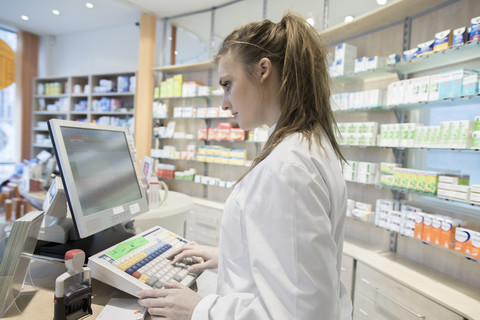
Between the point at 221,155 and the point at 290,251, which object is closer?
the point at 290,251

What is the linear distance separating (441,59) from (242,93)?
219 centimetres

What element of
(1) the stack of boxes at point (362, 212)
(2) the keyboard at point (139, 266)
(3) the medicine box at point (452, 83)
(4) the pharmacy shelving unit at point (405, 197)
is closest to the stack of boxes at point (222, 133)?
(4) the pharmacy shelving unit at point (405, 197)

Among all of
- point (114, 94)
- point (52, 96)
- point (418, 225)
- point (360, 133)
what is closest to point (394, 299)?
point (418, 225)

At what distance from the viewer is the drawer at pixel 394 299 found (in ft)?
6.16

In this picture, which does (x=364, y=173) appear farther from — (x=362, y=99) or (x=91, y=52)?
(x=91, y=52)

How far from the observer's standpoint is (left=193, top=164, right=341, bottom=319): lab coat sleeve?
642mm

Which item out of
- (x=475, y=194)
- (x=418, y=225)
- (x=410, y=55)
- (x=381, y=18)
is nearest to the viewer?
(x=475, y=194)

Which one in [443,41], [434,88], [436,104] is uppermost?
[443,41]

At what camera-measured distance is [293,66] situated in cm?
86

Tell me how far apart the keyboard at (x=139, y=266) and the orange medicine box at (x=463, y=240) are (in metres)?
1.91

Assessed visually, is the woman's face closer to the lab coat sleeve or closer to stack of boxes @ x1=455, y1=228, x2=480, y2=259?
the lab coat sleeve

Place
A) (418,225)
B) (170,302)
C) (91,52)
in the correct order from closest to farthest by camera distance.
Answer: (170,302), (418,225), (91,52)

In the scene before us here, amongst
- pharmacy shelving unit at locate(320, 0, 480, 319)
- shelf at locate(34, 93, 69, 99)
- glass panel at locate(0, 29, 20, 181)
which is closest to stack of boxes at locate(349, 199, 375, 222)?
pharmacy shelving unit at locate(320, 0, 480, 319)

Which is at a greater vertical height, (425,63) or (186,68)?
(186,68)
